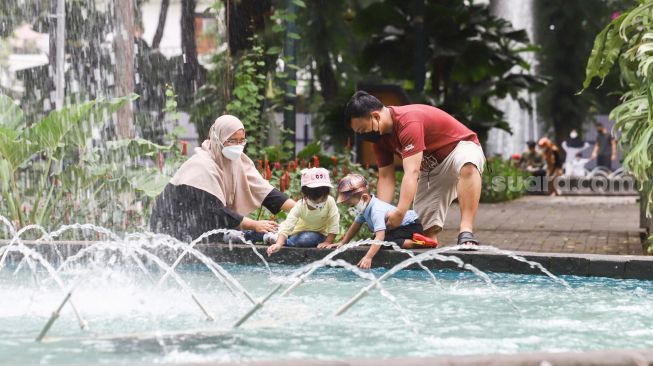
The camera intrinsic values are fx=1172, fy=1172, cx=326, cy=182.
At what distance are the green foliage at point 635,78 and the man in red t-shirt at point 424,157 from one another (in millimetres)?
1319

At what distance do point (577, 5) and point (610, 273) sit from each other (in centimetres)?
2839

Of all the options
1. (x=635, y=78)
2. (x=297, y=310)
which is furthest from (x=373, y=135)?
(x=635, y=78)

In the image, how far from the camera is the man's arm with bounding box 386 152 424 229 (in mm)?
8414

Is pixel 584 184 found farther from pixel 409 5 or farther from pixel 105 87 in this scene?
pixel 105 87

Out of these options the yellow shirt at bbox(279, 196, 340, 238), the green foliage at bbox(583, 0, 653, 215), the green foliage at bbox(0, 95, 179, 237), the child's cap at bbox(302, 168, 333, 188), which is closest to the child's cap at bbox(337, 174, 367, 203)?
the child's cap at bbox(302, 168, 333, 188)

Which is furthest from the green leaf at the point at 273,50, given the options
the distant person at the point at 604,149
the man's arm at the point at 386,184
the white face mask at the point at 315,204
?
the distant person at the point at 604,149

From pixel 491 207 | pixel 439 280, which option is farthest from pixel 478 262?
pixel 491 207

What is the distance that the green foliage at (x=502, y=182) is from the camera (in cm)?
2220

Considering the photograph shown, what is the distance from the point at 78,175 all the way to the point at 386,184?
3157mm

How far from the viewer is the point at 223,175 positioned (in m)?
8.93

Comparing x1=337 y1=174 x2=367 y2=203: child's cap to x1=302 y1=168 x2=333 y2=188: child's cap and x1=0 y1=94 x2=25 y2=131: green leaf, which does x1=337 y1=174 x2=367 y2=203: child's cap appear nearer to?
x1=302 y1=168 x2=333 y2=188: child's cap

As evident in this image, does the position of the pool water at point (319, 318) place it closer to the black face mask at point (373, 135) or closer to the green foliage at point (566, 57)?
the black face mask at point (373, 135)

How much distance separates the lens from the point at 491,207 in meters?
20.4

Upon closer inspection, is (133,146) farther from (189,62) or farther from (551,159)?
(551,159)
